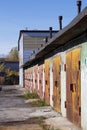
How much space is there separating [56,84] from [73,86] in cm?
395

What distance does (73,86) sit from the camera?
11.9m

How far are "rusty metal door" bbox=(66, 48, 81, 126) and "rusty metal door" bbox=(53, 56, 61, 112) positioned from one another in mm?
2000

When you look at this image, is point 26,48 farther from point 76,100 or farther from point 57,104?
point 76,100

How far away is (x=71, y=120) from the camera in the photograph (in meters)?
12.0

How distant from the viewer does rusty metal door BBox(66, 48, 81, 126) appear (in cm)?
1109

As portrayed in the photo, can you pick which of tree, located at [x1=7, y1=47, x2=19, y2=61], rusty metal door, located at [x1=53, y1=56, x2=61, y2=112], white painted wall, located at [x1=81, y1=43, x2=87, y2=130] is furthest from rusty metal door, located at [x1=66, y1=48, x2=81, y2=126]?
tree, located at [x1=7, y1=47, x2=19, y2=61]

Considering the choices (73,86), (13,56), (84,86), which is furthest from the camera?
(13,56)

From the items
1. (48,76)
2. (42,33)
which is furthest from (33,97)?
(42,33)

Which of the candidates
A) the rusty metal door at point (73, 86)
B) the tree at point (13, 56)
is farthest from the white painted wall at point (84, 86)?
the tree at point (13, 56)

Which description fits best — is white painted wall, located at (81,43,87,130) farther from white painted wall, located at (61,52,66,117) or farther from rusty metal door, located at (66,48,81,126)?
white painted wall, located at (61,52,66,117)

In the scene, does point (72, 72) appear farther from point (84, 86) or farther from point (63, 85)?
point (63, 85)

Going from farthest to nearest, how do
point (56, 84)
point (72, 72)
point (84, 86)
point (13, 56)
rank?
point (13, 56), point (56, 84), point (72, 72), point (84, 86)

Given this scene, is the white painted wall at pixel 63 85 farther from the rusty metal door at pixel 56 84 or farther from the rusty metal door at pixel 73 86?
the rusty metal door at pixel 73 86

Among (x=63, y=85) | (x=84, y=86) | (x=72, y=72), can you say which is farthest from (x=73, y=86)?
(x=63, y=85)
